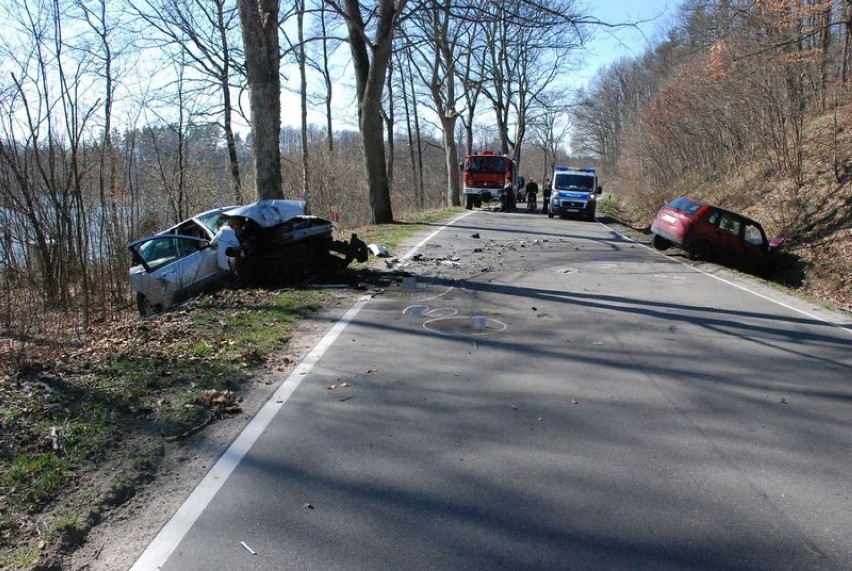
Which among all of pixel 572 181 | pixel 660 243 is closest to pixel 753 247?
pixel 660 243

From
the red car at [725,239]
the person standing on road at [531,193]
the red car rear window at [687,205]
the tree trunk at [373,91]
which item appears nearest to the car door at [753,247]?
the red car at [725,239]

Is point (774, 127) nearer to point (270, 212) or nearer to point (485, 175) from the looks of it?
point (485, 175)

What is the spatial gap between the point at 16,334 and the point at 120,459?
5.18 m

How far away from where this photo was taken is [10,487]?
3916 millimetres

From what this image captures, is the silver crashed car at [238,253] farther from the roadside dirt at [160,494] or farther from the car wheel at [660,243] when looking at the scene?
the car wheel at [660,243]

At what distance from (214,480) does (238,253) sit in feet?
22.6

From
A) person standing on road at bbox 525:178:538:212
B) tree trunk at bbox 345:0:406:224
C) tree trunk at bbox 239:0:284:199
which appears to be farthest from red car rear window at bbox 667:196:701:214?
person standing on road at bbox 525:178:538:212

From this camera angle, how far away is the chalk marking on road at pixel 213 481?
3.32m

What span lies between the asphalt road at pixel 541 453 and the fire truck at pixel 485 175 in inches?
1091

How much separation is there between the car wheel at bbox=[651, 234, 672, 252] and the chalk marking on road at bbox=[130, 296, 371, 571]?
13.4 metres

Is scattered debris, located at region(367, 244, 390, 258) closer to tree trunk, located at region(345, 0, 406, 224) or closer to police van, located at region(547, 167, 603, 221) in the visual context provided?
tree trunk, located at region(345, 0, 406, 224)

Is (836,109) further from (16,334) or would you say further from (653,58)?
(653,58)

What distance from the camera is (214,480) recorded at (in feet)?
13.5

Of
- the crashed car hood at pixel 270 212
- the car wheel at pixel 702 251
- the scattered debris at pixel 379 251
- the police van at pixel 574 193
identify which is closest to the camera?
the crashed car hood at pixel 270 212
